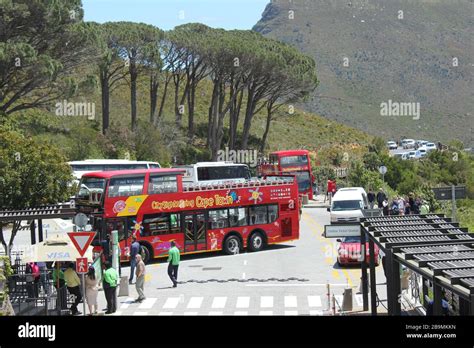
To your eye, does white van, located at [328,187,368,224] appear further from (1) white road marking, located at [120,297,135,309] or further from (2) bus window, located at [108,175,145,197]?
(1) white road marking, located at [120,297,135,309]

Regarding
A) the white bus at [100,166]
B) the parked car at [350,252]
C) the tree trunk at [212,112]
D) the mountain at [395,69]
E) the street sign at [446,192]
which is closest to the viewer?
the street sign at [446,192]

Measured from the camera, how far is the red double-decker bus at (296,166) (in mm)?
53688

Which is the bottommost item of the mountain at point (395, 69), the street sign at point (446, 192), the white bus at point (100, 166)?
the street sign at point (446, 192)

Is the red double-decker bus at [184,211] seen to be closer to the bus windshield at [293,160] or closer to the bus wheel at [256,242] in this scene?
the bus wheel at [256,242]

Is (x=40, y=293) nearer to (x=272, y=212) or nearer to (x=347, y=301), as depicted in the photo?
(x=347, y=301)

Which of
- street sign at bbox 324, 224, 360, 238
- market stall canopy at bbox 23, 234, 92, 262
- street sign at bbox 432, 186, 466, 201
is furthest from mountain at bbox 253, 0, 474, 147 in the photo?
market stall canopy at bbox 23, 234, 92, 262

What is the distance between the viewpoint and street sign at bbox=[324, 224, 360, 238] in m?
19.1

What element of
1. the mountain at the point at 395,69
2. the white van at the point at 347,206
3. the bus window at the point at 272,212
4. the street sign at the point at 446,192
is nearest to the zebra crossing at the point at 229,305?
the street sign at the point at 446,192

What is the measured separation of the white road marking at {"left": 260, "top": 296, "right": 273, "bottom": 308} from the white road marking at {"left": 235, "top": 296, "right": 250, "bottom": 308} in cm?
38

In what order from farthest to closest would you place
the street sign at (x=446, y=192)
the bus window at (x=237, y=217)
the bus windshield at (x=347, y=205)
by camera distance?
1. the bus windshield at (x=347, y=205)
2. the bus window at (x=237, y=217)
3. the street sign at (x=446, y=192)

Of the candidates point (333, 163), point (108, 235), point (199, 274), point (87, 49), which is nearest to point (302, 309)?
point (199, 274)
